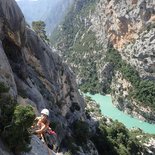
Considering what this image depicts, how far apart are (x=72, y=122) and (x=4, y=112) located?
3096 cm

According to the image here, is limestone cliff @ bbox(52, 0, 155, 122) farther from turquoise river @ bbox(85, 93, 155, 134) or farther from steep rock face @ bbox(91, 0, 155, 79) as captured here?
turquoise river @ bbox(85, 93, 155, 134)

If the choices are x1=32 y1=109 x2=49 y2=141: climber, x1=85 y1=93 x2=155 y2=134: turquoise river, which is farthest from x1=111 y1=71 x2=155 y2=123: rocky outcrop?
x1=32 y1=109 x2=49 y2=141: climber

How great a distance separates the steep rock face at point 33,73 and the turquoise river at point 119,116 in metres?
61.7

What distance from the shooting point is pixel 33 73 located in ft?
141

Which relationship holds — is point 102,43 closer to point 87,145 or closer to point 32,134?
point 87,145

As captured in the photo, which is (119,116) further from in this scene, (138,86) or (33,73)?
(33,73)

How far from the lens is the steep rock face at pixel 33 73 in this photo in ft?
109

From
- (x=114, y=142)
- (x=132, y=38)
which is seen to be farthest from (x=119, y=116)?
(x=114, y=142)

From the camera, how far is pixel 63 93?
2002 inches

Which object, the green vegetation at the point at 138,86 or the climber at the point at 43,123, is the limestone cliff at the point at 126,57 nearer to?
the green vegetation at the point at 138,86

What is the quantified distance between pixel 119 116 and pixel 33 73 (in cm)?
8728

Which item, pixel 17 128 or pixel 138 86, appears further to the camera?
pixel 138 86

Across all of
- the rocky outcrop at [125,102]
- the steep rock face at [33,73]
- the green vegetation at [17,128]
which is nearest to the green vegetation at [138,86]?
the rocky outcrop at [125,102]

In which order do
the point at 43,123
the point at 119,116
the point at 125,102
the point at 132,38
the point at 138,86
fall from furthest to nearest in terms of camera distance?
the point at 132,38
the point at 138,86
the point at 125,102
the point at 119,116
the point at 43,123
